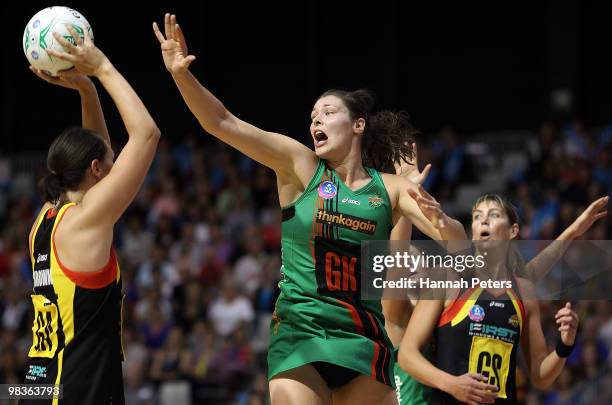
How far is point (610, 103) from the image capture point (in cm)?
1695

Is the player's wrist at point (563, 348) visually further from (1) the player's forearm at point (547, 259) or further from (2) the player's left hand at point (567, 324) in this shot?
(1) the player's forearm at point (547, 259)

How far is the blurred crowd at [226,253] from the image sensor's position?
11.6 m

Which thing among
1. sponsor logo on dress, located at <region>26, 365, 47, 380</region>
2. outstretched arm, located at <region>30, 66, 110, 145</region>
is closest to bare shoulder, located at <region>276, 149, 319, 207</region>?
outstretched arm, located at <region>30, 66, 110, 145</region>

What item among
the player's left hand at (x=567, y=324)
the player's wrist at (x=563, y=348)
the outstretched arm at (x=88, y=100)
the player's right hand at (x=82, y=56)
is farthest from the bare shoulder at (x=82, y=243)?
the player's wrist at (x=563, y=348)

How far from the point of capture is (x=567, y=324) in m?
5.45

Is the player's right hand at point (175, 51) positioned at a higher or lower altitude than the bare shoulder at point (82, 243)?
higher

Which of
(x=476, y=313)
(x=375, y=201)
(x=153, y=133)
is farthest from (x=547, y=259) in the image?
(x=153, y=133)

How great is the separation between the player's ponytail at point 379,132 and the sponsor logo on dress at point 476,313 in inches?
35.2

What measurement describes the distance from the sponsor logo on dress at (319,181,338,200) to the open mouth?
0.22 meters

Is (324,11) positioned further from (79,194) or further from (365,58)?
(79,194)

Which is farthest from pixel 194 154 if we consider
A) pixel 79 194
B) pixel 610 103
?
pixel 79 194

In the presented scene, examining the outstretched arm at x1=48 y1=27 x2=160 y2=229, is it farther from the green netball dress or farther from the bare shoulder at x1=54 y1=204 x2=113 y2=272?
the green netball dress

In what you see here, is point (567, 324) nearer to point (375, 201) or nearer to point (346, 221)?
point (375, 201)

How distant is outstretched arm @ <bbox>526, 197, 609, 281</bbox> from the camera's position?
586 centimetres
